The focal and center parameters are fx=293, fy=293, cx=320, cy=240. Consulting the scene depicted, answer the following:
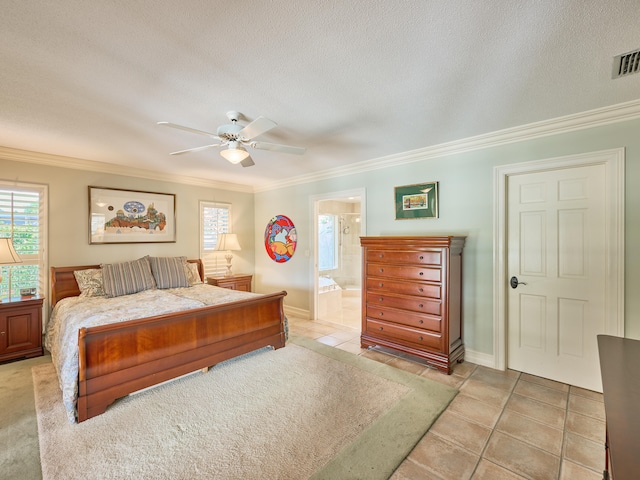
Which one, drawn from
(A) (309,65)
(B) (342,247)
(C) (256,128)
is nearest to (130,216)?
(C) (256,128)

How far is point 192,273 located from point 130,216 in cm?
125

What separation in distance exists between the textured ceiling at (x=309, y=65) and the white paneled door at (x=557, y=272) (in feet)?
2.23

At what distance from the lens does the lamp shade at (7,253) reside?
3145 mm

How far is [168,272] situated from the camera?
4312mm

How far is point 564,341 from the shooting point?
2795 mm

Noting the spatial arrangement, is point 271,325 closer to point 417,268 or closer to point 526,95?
point 417,268

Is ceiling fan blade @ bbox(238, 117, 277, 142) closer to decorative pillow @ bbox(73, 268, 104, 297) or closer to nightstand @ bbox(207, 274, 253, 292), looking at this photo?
decorative pillow @ bbox(73, 268, 104, 297)

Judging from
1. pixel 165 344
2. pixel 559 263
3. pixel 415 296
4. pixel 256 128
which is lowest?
pixel 165 344

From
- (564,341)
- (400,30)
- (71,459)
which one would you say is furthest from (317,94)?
(564,341)

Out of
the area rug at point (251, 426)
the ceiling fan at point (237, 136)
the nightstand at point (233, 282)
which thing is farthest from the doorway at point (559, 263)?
the nightstand at point (233, 282)

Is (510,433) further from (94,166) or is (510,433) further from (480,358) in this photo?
(94,166)

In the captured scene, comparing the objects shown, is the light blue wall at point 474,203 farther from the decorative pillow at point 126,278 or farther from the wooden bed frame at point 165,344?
the decorative pillow at point 126,278

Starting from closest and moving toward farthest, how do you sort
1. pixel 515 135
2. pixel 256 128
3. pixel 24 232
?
1. pixel 256 128
2. pixel 515 135
3. pixel 24 232

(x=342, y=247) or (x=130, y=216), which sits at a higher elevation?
(x=130, y=216)
